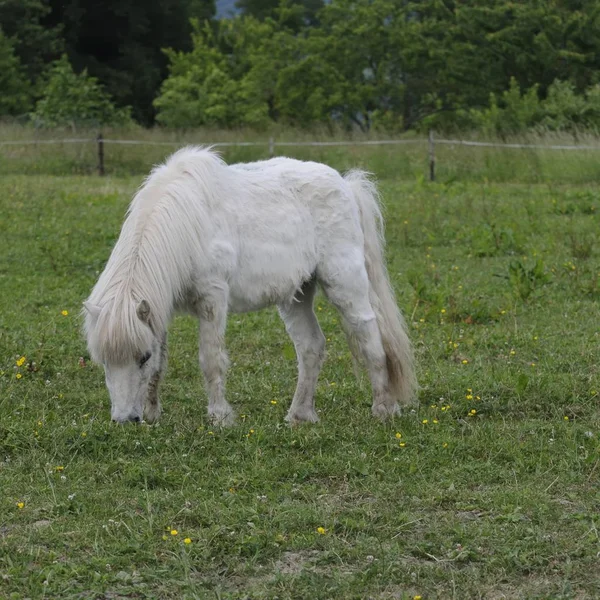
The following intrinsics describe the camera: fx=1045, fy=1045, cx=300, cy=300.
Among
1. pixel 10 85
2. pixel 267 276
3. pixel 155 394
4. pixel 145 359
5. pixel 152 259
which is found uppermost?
pixel 152 259

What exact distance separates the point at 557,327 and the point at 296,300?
8.84 ft

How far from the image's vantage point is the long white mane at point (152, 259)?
16.9 ft

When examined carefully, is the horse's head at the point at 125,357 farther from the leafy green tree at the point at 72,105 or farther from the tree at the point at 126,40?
the tree at the point at 126,40

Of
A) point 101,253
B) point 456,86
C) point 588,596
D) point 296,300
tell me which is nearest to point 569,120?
point 456,86

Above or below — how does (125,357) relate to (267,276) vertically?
below

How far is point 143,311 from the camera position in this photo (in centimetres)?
523

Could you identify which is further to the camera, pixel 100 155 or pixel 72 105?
pixel 72 105

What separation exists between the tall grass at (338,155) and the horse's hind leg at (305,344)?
12.4m

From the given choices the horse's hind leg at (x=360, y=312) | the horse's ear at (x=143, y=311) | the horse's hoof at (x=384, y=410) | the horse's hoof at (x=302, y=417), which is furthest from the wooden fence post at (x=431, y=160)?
the horse's ear at (x=143, y=311)

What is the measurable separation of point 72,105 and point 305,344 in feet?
76.7

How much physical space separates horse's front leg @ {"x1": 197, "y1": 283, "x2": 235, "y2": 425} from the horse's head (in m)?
0.43

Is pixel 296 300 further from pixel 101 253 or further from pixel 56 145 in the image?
pixel 56 145

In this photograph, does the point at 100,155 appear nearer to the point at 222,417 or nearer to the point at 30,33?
the point at 30,33

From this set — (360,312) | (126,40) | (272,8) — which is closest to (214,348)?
(360,312)
